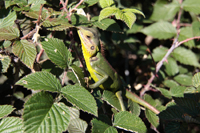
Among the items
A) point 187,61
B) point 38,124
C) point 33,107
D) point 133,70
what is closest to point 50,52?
point 33,107

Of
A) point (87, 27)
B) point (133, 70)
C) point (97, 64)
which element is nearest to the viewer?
point (87, 27)

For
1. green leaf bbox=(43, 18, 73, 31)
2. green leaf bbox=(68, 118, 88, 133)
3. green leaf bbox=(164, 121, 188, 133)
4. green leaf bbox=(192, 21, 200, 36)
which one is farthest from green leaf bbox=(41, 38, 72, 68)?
green leaf bbox=(192, 21, 200, 36)

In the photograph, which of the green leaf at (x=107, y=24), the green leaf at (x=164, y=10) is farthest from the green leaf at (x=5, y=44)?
the green leaf at (x=164, y=10)

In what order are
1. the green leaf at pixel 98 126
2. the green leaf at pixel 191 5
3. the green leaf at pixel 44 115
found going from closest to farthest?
1. the green leaf at pixel 44 115
2. the green leaf at pixel 98 126
3. the green leaf at pixel 191 5

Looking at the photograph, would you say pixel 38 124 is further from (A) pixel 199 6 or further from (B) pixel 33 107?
(A) pixel 199 6

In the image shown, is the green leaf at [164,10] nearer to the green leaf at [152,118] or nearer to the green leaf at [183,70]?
the green leaf at [183,70]

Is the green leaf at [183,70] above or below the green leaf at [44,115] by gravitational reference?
below

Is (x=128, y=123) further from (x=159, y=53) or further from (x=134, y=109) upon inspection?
(x=159, y=53)
